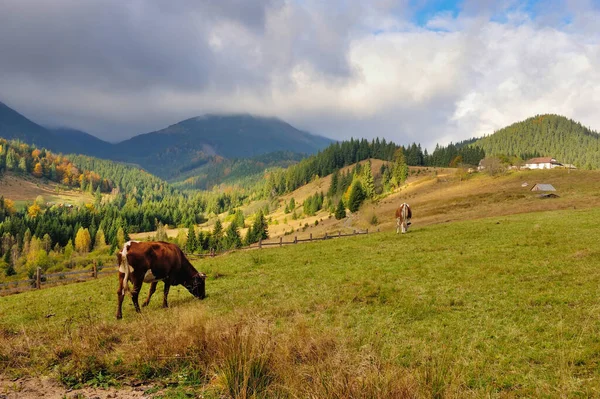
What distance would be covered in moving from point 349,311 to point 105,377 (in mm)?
8321

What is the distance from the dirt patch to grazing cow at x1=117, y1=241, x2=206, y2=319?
759 centimetres

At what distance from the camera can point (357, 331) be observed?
8.45 meters

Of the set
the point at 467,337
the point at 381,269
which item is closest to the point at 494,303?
the point at 467,337

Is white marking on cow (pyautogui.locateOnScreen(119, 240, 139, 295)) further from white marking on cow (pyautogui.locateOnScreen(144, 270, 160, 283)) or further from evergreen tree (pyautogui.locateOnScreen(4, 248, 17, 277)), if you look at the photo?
evergreen tree (pyautogui.locateOnScreen(4, 248, 17, 277))

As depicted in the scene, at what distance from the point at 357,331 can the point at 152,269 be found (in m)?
9.64

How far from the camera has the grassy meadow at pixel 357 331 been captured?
5.34m

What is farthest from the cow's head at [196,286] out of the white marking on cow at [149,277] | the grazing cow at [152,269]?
the white marking on cow at [149,277]

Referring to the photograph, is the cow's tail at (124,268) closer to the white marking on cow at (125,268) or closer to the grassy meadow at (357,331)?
the white marking on cow at (125,268)

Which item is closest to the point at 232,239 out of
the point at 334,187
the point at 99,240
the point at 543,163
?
the point at 99,240

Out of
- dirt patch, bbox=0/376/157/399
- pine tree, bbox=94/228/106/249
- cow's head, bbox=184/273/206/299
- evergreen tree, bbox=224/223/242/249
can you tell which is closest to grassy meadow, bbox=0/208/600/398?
dirt patch, bbox=0/376/157/399

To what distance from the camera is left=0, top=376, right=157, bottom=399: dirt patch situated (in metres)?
5.43

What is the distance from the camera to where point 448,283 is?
15359 millimetres

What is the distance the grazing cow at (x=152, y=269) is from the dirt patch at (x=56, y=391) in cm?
759

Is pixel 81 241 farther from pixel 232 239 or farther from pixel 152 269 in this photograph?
pixel 152 269
